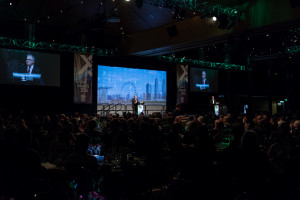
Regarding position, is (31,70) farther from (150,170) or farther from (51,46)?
Result: (150,170)

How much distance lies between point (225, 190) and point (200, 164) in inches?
27.4

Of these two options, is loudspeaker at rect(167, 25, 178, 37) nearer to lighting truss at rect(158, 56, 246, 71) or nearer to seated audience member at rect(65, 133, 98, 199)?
lighting truss at rect(158, 56, 246, 71)

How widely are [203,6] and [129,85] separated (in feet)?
25.8

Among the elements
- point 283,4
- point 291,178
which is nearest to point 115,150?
point 291,178

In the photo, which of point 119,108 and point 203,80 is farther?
point 203,80

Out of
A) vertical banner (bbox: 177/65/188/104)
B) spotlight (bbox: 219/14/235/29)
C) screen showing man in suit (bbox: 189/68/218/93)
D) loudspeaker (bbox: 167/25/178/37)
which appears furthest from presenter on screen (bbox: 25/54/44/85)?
screen showing man in suit (bbox: 189/68/218/93)

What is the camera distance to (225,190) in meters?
4.17

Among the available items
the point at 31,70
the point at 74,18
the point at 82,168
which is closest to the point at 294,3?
the point at 82,168

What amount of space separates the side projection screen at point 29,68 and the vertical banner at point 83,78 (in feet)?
2.91

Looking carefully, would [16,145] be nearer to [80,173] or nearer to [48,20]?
[80,173]

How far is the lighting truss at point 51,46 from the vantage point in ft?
42.8

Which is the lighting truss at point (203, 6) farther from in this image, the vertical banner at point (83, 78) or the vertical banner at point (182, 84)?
the vertical banner at point (182, 84)

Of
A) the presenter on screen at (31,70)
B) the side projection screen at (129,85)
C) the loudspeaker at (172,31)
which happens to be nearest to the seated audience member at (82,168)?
the loudspeaker at (172,31)

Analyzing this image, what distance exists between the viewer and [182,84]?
18.5m
